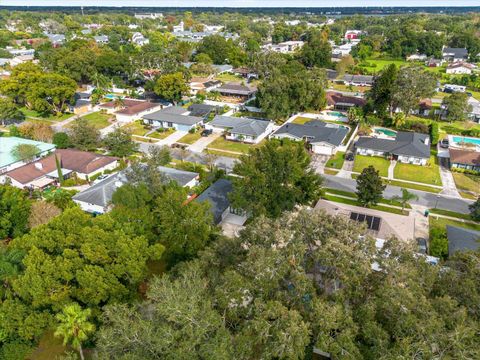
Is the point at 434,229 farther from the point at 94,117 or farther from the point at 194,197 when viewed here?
the point at 94,117

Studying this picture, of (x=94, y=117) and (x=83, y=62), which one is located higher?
(x=83, y=62)

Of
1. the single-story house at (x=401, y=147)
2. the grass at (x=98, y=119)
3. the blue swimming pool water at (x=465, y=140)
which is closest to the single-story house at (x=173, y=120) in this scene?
the grass at (x=98, y=119)

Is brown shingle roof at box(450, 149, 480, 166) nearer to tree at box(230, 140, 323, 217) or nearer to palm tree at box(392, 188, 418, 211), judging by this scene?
palm tree at box(392, 188, 418, 211)

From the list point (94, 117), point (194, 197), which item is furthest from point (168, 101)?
point (194, 197)

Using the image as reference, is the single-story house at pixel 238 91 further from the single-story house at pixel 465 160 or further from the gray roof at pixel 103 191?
the gray roof at pixel 103 191

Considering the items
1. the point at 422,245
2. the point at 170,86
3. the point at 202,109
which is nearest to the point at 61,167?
the point at 202,109
